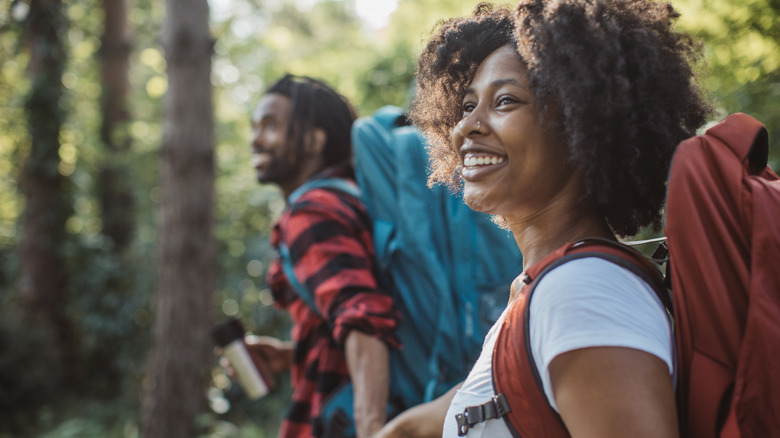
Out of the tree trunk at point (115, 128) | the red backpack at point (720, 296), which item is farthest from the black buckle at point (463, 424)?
the tree trunk at point (115, 128)

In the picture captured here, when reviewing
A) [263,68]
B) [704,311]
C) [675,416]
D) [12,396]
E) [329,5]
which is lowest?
[12,396]

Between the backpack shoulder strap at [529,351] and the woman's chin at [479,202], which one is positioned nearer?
the backpack shoulder strap at [529,351]

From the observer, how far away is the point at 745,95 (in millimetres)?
2793

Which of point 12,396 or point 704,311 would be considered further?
point 12,396

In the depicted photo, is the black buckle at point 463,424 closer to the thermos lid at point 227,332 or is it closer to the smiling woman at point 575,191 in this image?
the smiling woman at point 575,191

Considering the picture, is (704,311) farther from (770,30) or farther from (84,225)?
(84,225)

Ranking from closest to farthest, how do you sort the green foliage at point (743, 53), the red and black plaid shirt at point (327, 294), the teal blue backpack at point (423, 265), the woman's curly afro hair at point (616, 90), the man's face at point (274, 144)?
the woman's curly afro hair at point (616, 90) < the teal blue backpack at point (423, 265) < the red and black plaid shirt at point (327, 294) < the green foliage at point (743, 53) < the man's face at point (274, 144)

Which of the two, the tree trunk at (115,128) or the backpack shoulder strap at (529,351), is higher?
the tree trunk at (115,128)

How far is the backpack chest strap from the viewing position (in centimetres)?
105

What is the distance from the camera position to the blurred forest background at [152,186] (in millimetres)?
4984

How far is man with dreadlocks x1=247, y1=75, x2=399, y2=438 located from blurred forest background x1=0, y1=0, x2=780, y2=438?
140 cm

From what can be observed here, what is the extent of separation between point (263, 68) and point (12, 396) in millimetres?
5401

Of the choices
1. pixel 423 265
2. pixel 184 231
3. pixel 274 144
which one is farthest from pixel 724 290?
pixel 184 231

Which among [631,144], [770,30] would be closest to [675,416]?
[631,144]
